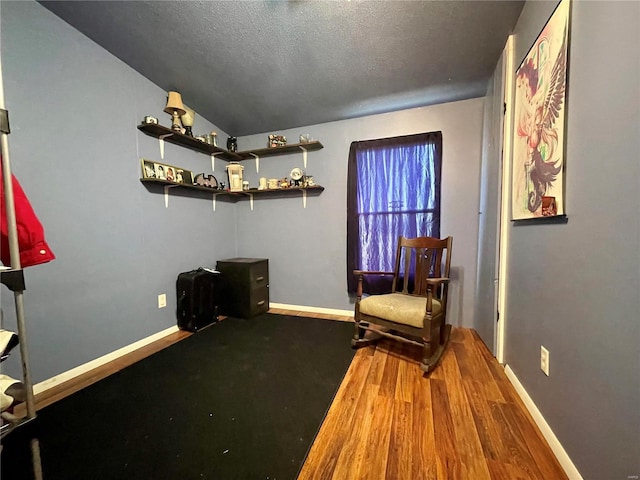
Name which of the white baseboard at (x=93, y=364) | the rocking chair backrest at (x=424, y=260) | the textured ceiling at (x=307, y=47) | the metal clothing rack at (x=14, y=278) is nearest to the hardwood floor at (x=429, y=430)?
the rocking chair backrest at (x=424, y=260)

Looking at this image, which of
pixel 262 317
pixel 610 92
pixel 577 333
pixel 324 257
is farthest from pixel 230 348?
pixel 610 92

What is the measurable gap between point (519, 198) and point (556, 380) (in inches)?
36.7

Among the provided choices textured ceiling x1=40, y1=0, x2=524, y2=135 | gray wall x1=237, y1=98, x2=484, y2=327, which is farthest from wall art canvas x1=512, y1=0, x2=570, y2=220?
gray wall x1=237, y1=98, x2=484, y2=327

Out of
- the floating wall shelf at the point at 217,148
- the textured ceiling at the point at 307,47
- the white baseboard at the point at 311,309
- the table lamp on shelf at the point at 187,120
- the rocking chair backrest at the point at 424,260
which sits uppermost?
the textured ceiling at the point at 307,47

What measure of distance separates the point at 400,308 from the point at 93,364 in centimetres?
220

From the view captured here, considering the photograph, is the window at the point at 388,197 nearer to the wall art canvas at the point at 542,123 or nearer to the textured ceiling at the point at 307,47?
the textured ceiling at the point at 307,47

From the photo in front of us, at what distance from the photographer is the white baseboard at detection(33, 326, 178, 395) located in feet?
4.57

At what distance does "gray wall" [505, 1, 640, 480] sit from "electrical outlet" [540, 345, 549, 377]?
0.03 meters

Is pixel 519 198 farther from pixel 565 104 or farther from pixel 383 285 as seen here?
pixel 383 285

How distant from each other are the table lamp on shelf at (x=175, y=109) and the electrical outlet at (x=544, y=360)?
294 cm

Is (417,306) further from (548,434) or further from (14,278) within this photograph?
(14,278)

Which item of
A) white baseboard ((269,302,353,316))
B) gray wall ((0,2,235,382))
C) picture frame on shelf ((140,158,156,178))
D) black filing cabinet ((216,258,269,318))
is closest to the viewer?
gray wall ((0,2,235,382))

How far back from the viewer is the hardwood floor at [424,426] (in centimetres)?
90

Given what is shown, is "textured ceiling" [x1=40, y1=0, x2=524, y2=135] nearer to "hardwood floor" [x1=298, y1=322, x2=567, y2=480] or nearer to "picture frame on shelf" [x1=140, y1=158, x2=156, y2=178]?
"picture frame on shelf" [x1=140, y1=158, x2=156, y2=178]
